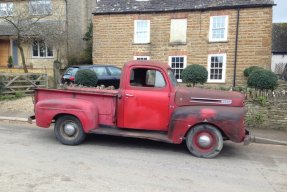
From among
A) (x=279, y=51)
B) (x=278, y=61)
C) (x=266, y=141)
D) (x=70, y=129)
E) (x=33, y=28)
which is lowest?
(x=266, y=141)

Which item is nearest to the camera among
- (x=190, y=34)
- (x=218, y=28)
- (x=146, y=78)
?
(x=146, y=78)

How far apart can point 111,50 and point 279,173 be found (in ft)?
53.8

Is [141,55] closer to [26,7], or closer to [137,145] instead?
[26,7]

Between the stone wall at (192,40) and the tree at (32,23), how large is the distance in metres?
3.73

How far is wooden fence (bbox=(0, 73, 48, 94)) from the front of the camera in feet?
42.5

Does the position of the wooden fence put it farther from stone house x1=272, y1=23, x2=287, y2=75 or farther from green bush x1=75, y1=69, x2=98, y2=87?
stone house x1=272, y1=23, x2=287, y2=75

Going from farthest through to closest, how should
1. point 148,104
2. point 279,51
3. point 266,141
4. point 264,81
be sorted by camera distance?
point 279,51
point 264,81
point 266,141
point 148,104

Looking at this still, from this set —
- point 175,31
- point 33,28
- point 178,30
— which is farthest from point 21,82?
point 178,30

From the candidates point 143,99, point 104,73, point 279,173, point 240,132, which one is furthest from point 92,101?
point 104,73

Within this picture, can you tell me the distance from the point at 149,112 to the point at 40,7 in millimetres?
19617

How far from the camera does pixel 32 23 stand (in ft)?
67.5

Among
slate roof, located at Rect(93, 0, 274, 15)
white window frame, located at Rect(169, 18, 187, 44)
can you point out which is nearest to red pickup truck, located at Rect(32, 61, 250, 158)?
white window frame, located at Rect(169, 18, 187, 44)

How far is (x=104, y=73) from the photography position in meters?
14.7

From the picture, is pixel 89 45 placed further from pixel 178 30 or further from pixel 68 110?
pixel 68 110
